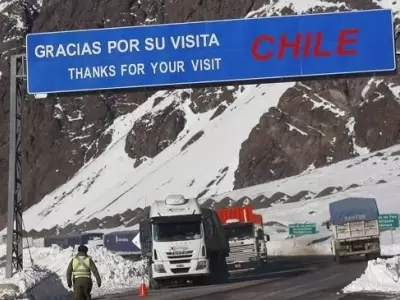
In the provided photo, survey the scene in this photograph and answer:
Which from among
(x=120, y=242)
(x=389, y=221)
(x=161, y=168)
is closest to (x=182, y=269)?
(x=120, y=242)

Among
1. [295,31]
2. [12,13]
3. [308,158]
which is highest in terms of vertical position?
[12,13]

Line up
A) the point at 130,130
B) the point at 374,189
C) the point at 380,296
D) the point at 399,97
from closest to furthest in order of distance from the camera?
the point at 380,296 → the point at 374,189 → the point at 399,97 → the point at 130,130

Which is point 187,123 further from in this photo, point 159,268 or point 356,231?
point 159,268

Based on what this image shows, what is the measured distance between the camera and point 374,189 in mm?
85750

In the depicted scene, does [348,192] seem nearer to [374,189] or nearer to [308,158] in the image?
[374,189]

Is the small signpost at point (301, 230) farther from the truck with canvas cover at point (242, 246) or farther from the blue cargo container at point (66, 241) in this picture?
the truck with canvas cover at point (242, 246)

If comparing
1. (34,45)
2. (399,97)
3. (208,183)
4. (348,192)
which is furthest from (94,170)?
(34,45)

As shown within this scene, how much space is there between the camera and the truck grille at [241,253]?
3744cm

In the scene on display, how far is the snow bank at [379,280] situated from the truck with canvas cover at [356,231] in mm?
15297

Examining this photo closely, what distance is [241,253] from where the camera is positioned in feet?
123

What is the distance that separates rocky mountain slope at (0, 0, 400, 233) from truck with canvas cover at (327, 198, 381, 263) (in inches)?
2733

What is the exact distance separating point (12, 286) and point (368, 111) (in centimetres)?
9022

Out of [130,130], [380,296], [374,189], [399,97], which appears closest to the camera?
[380,296]

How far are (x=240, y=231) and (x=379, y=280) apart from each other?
1568 centimetres
